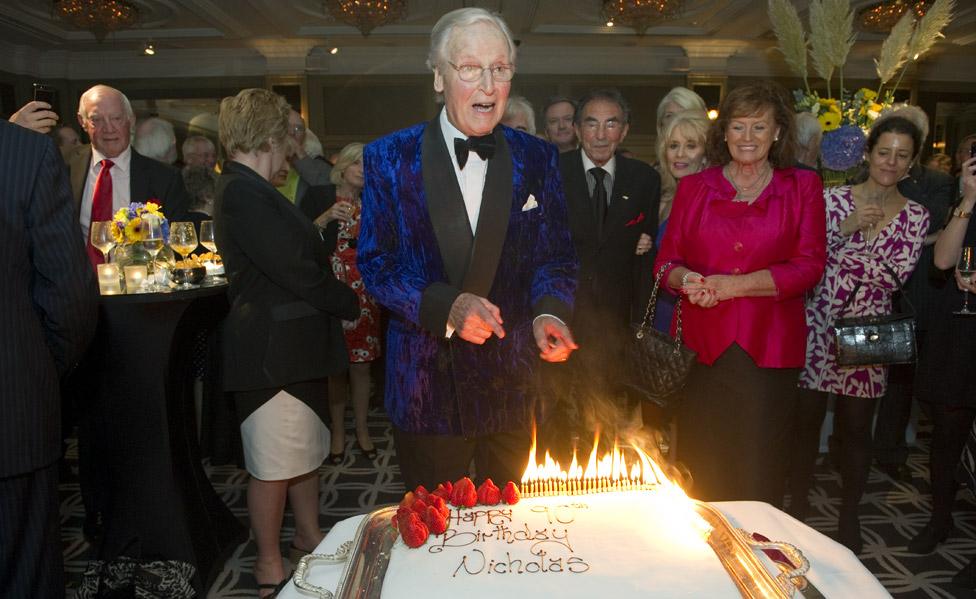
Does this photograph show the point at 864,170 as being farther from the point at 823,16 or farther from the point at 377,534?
the point at 377,534

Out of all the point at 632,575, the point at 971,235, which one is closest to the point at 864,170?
the point at 971,235

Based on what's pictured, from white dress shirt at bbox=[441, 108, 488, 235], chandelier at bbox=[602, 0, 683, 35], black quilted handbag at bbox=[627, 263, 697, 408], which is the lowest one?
black quilted handbag at bbox=[627, 263, 697, 408]

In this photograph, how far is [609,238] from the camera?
131 inches

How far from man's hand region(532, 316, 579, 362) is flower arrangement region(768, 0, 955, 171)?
2217 millimetres

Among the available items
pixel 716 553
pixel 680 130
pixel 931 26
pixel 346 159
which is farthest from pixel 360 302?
pixel 931 26

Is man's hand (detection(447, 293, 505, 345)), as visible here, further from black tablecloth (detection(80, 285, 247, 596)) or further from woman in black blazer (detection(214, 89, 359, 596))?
black tablecloth (detection(80, 285, 247, 596))

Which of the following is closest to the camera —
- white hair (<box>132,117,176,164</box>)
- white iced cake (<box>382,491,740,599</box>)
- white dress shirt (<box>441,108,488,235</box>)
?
white iced cake (<box>382,491,740,599</box>)

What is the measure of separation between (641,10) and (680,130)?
5188 millimetres

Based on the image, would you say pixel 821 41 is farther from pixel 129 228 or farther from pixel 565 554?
pixel 129 228

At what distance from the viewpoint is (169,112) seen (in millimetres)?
11961

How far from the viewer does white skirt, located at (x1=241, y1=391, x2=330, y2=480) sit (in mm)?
2637

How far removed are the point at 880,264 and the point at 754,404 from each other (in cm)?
91

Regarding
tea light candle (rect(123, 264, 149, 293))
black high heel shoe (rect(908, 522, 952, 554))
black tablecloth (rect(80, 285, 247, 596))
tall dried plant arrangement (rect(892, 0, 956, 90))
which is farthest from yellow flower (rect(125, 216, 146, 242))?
black high heel shoe (rect(908, 522, 952, 554))

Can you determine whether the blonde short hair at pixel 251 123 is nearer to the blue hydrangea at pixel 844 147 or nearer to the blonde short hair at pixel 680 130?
the blonde short hair at pixel 680 130
